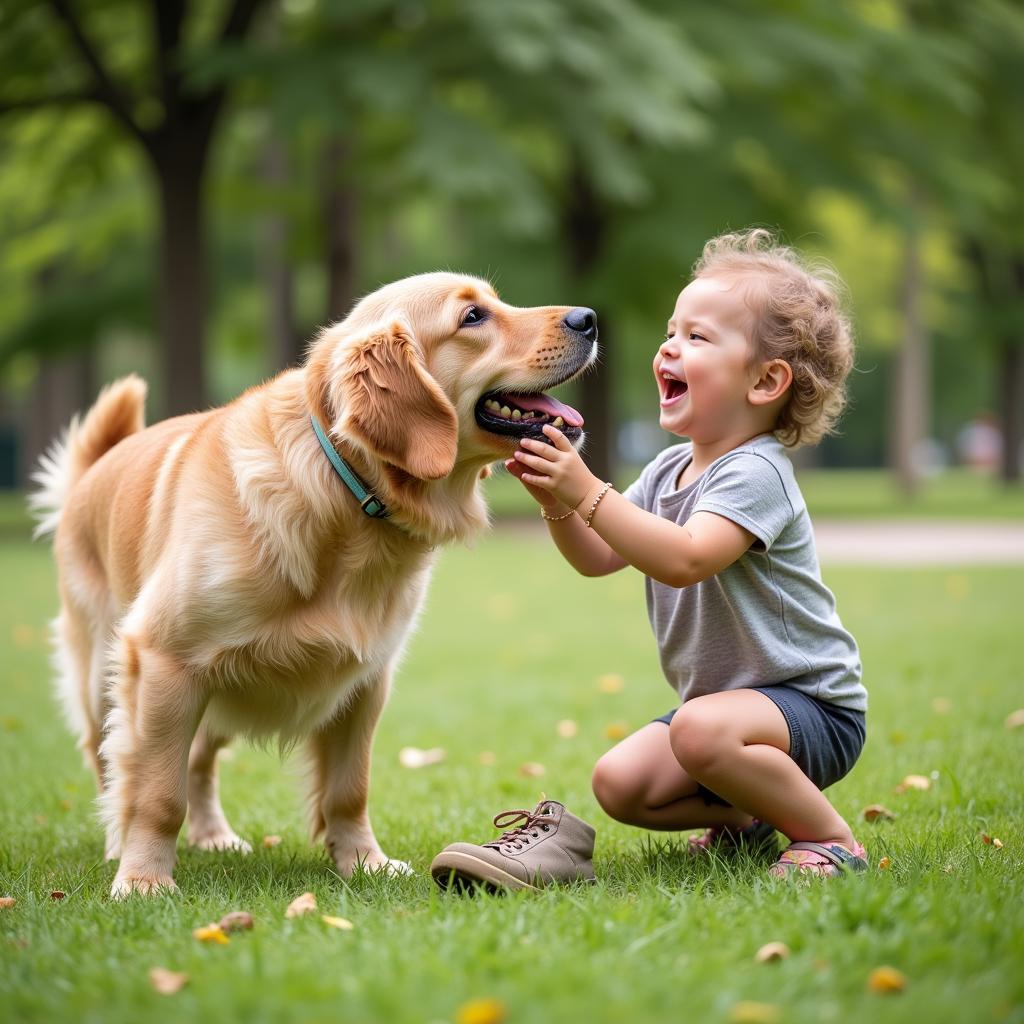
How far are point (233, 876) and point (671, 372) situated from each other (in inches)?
75.2

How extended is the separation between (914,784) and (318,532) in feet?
7.81

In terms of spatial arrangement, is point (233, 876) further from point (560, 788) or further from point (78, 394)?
point (78, 394)

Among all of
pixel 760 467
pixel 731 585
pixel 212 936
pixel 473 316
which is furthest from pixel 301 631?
pixel 760 467

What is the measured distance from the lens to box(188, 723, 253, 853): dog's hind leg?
4324 mm

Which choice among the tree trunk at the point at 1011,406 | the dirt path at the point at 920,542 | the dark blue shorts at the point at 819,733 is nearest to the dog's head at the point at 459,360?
the dark blue shorts at the point at 819,733

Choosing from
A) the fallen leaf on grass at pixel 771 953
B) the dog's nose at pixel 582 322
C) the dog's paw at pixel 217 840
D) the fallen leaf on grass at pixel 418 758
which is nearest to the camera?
the fallen leaf on grass at pixel 771 953

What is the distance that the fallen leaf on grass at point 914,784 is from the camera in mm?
4391

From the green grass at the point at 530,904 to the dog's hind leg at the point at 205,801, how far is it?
149 mm

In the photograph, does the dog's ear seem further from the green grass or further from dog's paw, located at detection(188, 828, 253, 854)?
dog's paw, located at detection(188, 828, 253, 854)

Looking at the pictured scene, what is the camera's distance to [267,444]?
11.6 feet

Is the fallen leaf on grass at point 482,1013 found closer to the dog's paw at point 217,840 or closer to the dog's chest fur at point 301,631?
the dog's chest fur at point 301,631

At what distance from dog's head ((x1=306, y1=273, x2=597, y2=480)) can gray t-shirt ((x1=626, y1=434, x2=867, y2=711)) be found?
0.48 m

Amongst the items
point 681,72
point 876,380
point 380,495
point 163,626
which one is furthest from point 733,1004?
point 876,380

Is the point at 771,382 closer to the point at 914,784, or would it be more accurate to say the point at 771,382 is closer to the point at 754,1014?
the point at 914,784
